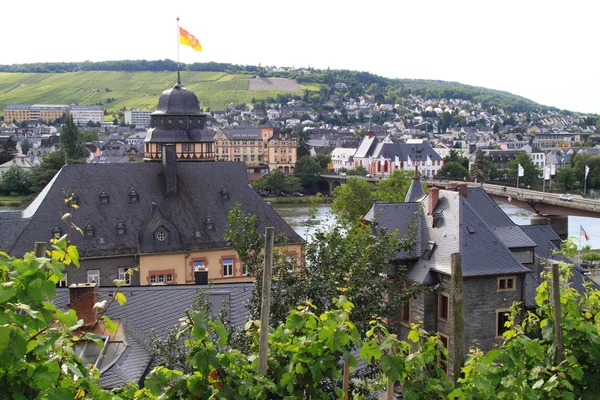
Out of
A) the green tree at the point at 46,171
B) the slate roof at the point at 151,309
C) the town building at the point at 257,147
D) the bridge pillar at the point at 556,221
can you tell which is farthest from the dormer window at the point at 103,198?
Answer: the town building at the point at 257,147

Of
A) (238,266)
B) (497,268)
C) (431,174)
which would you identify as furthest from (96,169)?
(431,174)

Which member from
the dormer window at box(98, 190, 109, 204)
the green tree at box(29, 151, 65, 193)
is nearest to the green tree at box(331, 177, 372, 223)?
the dormer window at box(98, 190, 109, 204)

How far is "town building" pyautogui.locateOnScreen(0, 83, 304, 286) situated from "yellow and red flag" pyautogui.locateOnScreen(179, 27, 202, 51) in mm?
16501

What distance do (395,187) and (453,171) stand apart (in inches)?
2137

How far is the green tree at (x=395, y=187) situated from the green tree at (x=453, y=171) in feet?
156

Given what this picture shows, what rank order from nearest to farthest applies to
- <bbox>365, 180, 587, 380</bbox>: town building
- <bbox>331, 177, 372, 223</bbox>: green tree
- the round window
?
<bbox>365, 180, 587, 380</bbox>: town building
the round window
<bbox>331, 177, 372, 223</bbox>: green tree

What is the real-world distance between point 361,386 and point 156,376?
10.8ft

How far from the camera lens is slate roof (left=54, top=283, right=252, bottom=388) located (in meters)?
12.7

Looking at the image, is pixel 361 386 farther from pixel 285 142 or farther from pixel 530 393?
pixel 285 142

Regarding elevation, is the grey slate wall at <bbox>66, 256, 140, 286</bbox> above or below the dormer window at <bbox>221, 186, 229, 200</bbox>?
below

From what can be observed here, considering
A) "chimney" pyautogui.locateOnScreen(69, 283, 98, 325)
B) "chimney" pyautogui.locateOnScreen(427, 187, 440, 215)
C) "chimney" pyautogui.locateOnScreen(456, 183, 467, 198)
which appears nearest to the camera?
"chimney" pyautogui.locateOnScreen(69, 283, 98, 325)

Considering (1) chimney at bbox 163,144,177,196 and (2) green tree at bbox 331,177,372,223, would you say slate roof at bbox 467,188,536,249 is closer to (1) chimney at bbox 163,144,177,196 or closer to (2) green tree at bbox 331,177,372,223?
(1) chimney at bbox 163,144,177,196

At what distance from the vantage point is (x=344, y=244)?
11477mm

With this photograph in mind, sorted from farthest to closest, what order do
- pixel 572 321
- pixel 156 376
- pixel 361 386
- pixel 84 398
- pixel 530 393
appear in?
pixel 361 386
pixel 572 321
pixel 530 393
pixel 156 376
pixel 84 398
